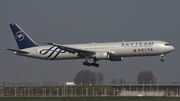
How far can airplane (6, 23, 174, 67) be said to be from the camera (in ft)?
325

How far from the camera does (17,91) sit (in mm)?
124000

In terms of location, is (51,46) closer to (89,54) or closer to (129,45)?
(89,54)

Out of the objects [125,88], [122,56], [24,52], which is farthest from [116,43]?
[125,88]

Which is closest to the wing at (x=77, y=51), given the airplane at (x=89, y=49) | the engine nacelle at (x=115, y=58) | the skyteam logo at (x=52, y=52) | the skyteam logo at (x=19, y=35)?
the airplane at (x=89, y=49)

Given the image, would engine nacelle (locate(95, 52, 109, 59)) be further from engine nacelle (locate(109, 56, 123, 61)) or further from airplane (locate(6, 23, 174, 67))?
engine nacelle (locate(109, 56, 123, 61))

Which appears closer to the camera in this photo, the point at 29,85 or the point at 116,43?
the point at 116,43

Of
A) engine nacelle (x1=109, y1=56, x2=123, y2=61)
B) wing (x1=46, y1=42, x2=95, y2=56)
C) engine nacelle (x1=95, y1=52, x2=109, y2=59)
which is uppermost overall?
wing (x1=46, y1=42, x2=95, y2=56)

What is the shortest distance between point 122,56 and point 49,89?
29102 millimetres

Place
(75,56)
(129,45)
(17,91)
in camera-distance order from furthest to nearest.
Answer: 1. (17,91)
2. (75,56)
3. (129,45)

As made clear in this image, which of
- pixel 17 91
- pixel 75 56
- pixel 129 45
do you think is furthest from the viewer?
pixel 17 91

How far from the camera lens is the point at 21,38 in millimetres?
113875

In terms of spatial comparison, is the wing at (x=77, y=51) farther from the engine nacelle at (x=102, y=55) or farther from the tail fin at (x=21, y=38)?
the tail fin at (x=21, y=38)

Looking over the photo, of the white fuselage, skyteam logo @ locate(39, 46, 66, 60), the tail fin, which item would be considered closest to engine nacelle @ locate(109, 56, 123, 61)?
the white fuselage

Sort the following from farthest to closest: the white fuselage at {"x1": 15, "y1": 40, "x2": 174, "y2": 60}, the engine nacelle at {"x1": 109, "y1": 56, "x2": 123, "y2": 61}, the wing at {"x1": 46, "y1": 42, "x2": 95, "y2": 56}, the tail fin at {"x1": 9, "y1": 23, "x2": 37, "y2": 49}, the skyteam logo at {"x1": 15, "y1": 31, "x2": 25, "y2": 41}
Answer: the skyteam logo at {"x1": 15, "y1": 31, "x2": 25, "y2": 41} → the tail fin at {"x1": 9, "y1": 23, "x2": 37, "y2": 49} → the engine nacelle at {"x1": 109, "y1": 56, "x2": 123, "y2": 61} → the wing at {"x1": 46, "y1": 42, "x2": 95, "y2": 56} → the white fuselage at {"x1": 15, "y1": 40, "x2": 174, "y2": 60}
